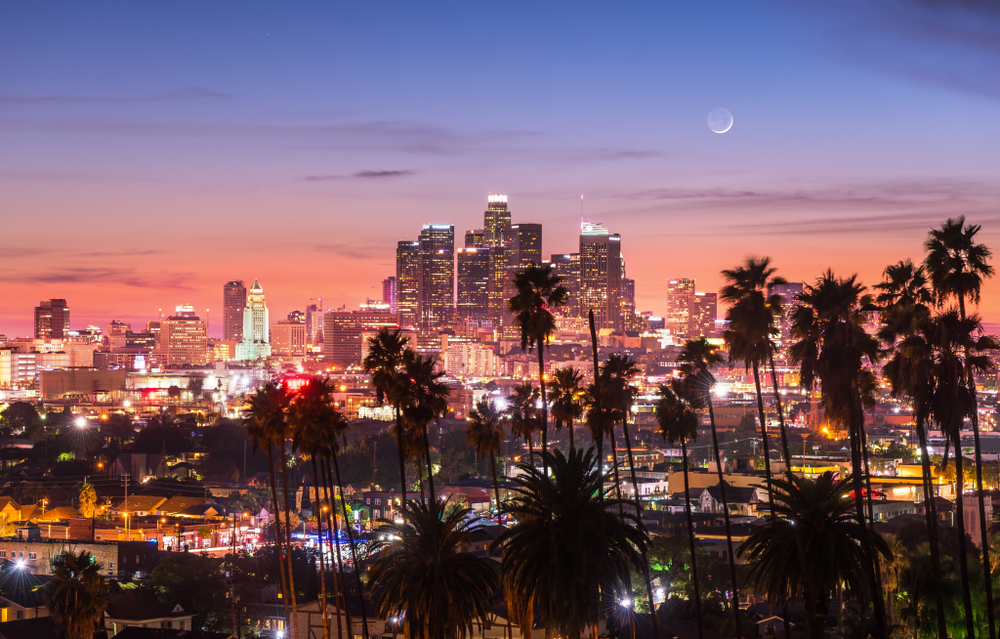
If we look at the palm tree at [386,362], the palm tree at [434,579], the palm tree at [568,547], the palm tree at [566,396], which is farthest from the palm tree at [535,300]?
the palm tree at [566,396]

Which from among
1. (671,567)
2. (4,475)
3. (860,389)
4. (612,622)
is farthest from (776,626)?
(4,475)

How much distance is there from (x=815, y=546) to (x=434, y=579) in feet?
32.4

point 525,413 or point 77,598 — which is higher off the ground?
point 525,413

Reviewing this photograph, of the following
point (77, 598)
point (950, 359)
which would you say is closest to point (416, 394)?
point (77, 598)

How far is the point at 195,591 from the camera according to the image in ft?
190

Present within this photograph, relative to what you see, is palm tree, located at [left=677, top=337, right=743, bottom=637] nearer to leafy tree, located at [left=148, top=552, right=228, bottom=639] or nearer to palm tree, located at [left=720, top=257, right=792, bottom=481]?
palm tree, located at [left=720, top=257, right=792, bottom=481]

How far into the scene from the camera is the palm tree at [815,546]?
24.5 metres

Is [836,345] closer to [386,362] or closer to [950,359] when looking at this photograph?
[950,359]

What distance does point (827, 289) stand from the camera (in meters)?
31.7

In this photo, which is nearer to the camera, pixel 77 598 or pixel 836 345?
pixel 836 345

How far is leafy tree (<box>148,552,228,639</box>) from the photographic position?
56.7 metres

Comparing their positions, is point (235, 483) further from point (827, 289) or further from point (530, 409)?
point (827, 289)

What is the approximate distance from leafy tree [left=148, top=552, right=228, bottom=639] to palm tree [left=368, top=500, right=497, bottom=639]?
93.0 ft

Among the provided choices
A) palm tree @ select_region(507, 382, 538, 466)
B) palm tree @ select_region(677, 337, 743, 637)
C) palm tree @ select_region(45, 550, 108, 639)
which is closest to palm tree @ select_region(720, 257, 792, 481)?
palm tree @ select_region(677, 337, 743, 637)
